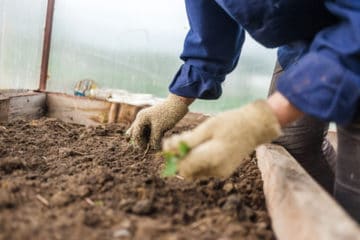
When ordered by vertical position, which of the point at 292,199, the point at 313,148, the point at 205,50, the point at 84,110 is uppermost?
the point at 205,50

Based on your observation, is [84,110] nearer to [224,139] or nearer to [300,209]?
[224,139]

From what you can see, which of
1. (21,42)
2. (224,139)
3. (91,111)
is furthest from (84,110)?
(224,139)

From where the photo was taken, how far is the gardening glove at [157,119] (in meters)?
1.47

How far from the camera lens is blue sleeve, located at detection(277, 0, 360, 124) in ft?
2.65

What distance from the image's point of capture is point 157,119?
1.47 meters

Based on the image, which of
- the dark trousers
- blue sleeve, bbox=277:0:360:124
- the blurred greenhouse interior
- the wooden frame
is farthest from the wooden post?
blue sleeve, bbox=277:0:360:124

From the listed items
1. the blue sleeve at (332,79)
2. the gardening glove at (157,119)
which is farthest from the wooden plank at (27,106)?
Answer: the blue sleeve at (332,79)

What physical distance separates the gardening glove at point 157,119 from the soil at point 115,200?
10 centimetres

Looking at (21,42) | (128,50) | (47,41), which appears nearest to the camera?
(21,42)

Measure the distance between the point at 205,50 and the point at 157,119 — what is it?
30cm

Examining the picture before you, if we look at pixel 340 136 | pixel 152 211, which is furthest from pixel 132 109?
pixel 152 211

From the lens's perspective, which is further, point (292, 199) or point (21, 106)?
point (21, 106)

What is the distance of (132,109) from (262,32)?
1.04 m

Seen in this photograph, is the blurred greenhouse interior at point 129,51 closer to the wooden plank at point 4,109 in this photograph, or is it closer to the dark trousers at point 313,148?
the wooden plank at point 4,109
